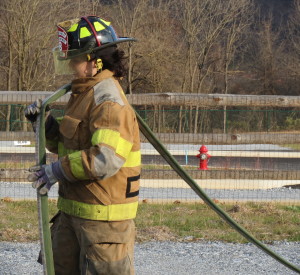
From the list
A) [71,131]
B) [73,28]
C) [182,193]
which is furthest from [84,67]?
[182,193]

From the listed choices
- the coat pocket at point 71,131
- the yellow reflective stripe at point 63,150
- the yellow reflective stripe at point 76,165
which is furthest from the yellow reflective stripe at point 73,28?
the yellow reflective stripe at point 76,165

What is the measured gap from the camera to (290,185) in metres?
13.4

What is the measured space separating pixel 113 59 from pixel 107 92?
31cm

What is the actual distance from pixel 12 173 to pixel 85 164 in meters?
7.76

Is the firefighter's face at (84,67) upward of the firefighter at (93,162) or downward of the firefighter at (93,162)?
upward

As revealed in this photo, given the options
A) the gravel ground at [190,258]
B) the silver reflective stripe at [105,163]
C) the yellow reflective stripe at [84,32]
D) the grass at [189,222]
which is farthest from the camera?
the grass at [189,222]

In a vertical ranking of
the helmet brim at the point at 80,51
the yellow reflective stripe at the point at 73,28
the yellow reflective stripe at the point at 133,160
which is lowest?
the yellow reflective stripe at the point at 133,160

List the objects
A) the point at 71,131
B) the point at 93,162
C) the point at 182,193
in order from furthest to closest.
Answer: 1. the point at 182,193
2. the point at 71,131
3. the point at 93,162

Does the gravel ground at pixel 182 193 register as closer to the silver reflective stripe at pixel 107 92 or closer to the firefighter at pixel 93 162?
the firefighter at pixel 93 162

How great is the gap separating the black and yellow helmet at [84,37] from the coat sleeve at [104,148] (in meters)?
0.38

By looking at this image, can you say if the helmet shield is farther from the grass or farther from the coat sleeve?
the grass

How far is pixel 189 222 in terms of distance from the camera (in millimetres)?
7945

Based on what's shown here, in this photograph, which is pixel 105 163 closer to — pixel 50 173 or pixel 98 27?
pixel 50 173

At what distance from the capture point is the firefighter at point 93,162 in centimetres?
331
